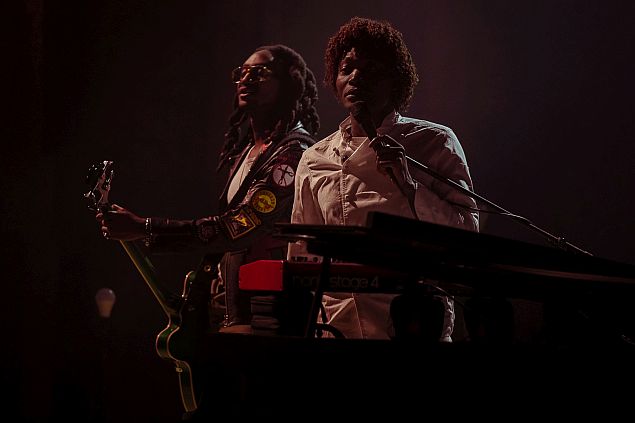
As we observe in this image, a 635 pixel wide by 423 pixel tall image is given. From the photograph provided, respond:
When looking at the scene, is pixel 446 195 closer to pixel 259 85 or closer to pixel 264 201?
pixel 264 201

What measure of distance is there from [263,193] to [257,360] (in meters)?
1.83

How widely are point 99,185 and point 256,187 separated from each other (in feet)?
2.15

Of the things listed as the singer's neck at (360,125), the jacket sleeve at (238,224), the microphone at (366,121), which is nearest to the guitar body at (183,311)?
the jacket sleeve at (238,224)

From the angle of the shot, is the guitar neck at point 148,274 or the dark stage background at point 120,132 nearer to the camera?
the guitar neck at point 148,274

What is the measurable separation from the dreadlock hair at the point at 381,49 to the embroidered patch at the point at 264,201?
0.74 metres

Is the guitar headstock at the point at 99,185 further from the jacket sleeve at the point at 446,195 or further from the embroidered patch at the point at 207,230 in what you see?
the jacket sleeve at the point at 446,195

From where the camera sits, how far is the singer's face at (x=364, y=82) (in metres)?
2.17

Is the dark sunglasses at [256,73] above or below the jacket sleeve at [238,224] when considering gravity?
above

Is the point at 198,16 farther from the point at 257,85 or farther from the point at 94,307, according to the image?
the point at 94,307

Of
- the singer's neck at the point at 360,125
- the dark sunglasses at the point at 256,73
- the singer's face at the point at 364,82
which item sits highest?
the dark sunglasses at the point at 256,73

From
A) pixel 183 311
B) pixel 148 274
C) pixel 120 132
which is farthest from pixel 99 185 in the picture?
pixel 120 132

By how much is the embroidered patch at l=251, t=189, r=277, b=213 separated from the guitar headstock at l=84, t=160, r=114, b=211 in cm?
60

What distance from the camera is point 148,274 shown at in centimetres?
312

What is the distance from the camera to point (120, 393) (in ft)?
12.5
